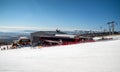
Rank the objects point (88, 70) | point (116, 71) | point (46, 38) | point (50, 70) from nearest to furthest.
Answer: point (116, 71)
point (88, 70)
point (50, 70)
point (46, 38)

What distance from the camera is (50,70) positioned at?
7.76 meters

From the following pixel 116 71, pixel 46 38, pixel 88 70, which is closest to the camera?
pixel 116 71

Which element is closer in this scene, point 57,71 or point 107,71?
point 107,71

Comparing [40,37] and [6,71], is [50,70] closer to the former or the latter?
[6,71]

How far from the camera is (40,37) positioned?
31.6 meters

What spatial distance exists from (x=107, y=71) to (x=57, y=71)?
8.95ft

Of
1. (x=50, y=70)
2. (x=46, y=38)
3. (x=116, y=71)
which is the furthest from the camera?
(x=46, y=38)

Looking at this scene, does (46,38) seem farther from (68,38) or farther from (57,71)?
(57,71)

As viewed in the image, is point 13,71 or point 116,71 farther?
point 13,71

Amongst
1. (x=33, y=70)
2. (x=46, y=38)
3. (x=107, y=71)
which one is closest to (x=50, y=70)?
(x=33, y=70)

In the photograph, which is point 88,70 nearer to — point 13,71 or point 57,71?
point 57,71

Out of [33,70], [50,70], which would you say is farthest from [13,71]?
[50,70]

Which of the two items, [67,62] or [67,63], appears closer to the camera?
[67,63]

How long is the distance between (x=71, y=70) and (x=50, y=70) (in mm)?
1264
